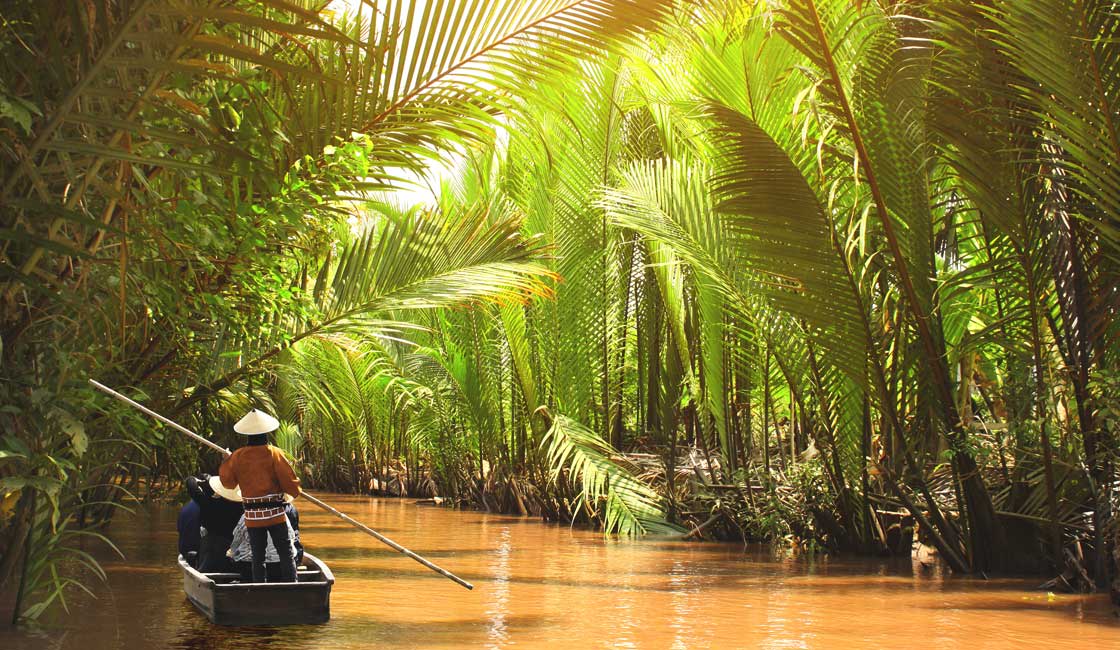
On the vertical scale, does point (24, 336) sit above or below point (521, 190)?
below

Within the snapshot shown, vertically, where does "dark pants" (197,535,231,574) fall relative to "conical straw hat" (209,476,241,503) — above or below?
below

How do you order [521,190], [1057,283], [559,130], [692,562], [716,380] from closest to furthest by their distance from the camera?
[1057,283], [692,562], [716,380], [559,130], [521,190]

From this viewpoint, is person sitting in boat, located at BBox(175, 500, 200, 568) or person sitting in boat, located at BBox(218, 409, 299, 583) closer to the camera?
person sitting in boat, located at BBox(218, 409, 299, 583)

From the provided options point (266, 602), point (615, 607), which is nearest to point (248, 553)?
point (266, 602)

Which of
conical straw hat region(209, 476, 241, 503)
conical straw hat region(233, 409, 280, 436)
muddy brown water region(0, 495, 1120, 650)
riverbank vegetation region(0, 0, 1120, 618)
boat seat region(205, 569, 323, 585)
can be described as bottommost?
muddy brown water region(0, 495, 1120, 650)

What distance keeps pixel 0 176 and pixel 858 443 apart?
7.81 meters

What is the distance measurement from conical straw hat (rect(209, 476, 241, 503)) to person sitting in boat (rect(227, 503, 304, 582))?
16 cm

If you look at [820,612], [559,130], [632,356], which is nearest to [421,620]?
[820,612]

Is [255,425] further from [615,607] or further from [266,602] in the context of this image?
[615,607]

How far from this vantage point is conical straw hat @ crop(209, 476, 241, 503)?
24.8ft

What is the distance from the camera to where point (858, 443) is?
1009 cm

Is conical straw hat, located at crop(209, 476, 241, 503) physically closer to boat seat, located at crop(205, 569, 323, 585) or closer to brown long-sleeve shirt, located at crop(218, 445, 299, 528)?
brown long-sleeve shirt, located at crop(218, 445, 299, 528)

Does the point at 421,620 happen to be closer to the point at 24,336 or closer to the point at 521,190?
the point at 24,336

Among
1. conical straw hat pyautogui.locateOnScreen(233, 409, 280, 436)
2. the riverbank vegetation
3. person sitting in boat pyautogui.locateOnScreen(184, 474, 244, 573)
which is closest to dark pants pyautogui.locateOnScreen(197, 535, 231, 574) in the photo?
person sitting in boat pyautogui.locateOnScreen(184, 474, 244, 573)
